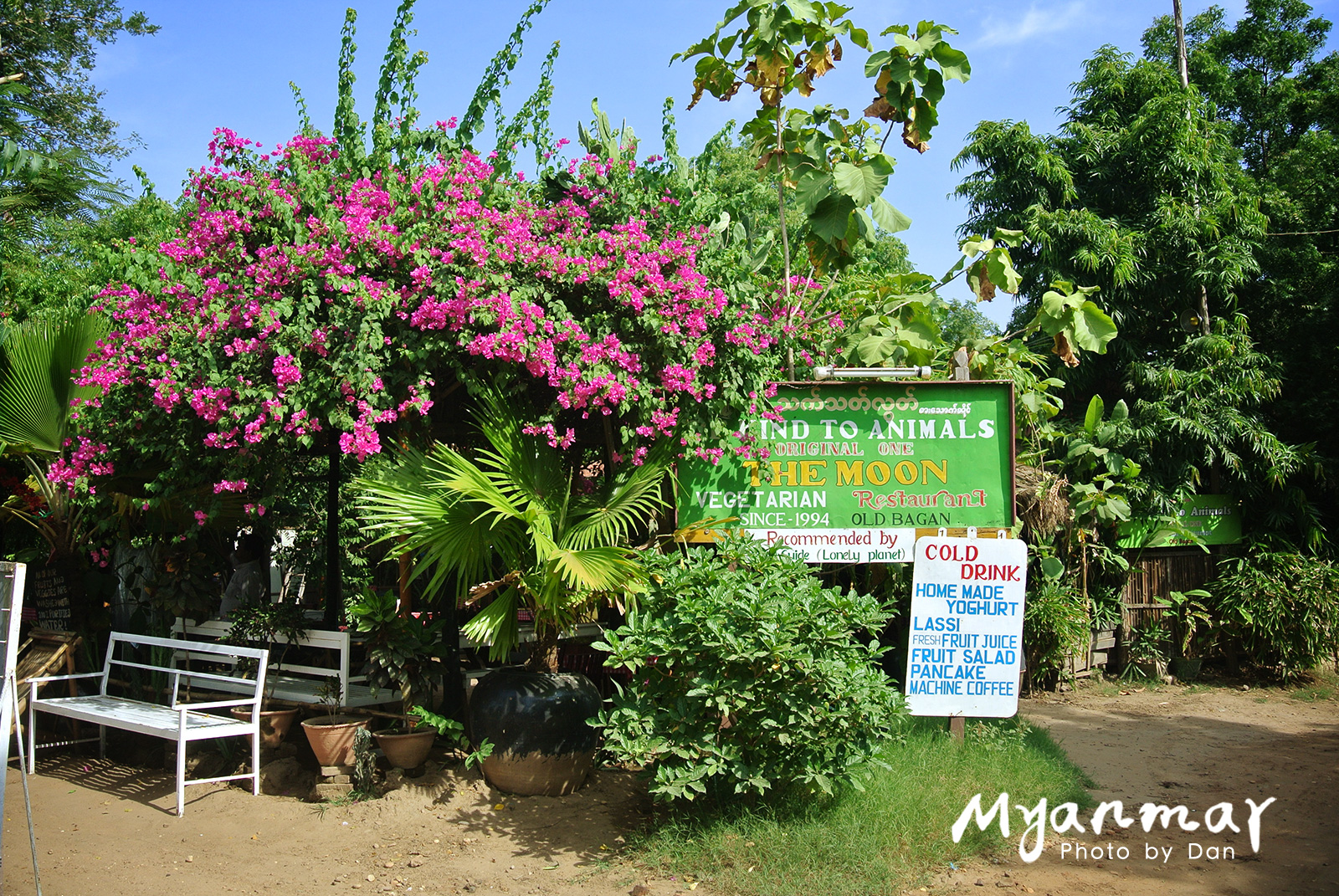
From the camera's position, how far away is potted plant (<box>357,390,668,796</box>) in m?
4.93

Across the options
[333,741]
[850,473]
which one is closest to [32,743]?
[333,741]

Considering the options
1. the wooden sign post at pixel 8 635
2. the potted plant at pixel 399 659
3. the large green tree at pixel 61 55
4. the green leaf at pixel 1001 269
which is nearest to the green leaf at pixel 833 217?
the green leaf at pixel 1001 269

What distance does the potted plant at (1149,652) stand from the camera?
10.0 metres

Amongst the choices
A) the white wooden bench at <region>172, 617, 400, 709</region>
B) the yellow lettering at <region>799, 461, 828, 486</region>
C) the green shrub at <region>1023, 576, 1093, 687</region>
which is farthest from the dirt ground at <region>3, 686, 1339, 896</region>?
the green shrub at <region>1023, 576, 1093, 687</region>

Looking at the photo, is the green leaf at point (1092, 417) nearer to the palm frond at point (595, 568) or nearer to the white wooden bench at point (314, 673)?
the palm frond at point (595, 568)

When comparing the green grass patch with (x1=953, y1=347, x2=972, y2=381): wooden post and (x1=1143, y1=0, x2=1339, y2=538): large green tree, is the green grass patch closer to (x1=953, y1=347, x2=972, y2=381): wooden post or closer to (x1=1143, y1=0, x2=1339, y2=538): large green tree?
(x1=953, y1=347, x2=972, y2=381): wooden post

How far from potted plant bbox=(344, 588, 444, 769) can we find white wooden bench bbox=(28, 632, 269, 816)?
0.63m

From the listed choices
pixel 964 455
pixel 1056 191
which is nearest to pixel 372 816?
pixel 964 455

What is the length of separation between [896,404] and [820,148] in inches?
76.4

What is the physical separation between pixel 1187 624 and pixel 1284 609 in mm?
915

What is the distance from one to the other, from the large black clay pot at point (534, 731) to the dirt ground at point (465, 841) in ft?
0.40

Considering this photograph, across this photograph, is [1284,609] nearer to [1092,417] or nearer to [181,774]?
[1092,417]

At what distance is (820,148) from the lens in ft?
21.5

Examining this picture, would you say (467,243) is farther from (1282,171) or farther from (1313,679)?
(1282,171)
